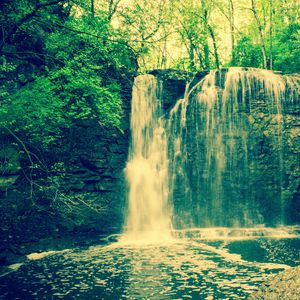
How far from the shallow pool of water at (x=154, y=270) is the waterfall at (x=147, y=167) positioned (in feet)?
7.30

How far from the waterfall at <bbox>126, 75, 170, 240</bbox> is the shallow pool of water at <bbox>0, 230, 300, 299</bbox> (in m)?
2.23

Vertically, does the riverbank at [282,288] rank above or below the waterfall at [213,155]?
below

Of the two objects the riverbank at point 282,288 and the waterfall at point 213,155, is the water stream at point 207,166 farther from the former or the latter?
the riverbank at point 282,288

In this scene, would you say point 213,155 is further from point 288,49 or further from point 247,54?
point 247,54

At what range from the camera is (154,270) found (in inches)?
322

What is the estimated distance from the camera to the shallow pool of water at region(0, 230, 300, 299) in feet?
22.5

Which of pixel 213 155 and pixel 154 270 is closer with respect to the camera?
pixel 154 270

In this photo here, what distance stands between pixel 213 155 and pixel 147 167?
2.65 m

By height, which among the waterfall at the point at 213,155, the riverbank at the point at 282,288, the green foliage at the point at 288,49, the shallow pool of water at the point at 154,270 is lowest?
the shallow pool of water at the point at 154,270

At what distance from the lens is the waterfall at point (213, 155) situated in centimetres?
1353

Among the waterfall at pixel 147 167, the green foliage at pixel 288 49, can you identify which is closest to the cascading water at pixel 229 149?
the waterfall at pixel 147 167

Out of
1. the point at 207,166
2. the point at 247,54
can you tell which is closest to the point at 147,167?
the point at 207,166

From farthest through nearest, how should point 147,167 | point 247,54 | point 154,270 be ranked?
point 247,54, point 147,167, point 154,270

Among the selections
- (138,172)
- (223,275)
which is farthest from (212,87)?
(223,275)
